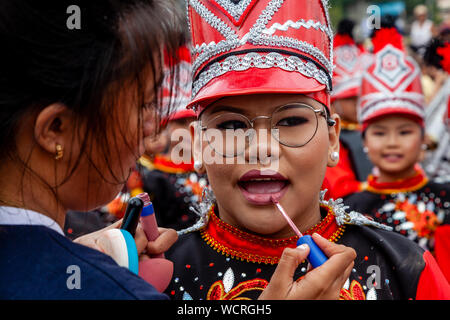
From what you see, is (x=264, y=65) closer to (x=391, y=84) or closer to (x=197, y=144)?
(x=197, y=144)

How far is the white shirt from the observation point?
41.9 inches

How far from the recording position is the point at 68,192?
45.9 inches

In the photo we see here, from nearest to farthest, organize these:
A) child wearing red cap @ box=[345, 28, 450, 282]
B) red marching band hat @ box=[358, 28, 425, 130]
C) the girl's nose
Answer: the girl's nose → child wearing red cap @ box=[345, 28, 450, 282] → red marching band hat @ box=[358, 28, 425, 130]

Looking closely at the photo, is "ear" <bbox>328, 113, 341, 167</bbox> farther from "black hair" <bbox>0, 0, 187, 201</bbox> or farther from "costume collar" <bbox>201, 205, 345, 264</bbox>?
"black hair" <bbox>0, 0, 187, 201</bbox>

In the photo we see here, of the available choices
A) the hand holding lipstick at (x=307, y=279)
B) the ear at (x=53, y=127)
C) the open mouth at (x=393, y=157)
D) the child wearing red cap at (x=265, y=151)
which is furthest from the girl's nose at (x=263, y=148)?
the open mouth at (x=393, y=157)

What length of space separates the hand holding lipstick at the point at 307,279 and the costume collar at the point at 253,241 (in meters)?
0.41

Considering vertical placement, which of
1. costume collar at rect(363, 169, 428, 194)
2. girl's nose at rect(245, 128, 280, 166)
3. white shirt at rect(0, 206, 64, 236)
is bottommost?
costume collar at rect(363, 169, 428, 194)

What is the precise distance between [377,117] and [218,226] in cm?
209

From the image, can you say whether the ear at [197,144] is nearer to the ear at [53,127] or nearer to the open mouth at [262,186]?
the open mouth at [262,186]

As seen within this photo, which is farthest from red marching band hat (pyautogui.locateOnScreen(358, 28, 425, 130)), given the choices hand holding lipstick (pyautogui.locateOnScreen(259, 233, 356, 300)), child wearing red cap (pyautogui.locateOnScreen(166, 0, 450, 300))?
hand holding lipstick (pyautogui.locateOnScreen(259, 233, 356, 300))

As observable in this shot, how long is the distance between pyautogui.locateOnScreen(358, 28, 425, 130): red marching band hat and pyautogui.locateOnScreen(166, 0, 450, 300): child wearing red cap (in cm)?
179

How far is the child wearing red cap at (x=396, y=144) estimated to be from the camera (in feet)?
10.6

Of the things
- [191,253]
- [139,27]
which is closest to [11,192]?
[139,27]
